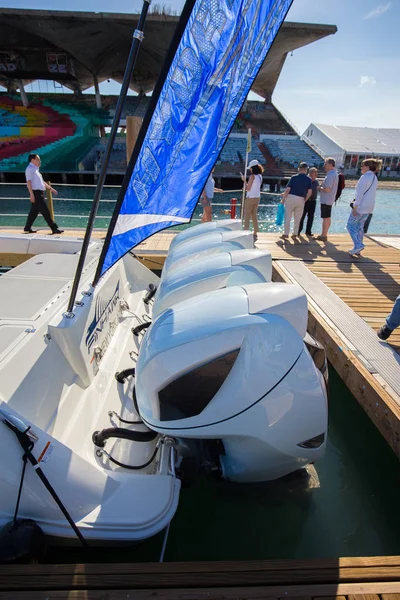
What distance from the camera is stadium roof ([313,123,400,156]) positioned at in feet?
133

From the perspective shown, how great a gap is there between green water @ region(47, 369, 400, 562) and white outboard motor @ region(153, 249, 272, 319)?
49.6 inches

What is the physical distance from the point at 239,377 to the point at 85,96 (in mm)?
48449

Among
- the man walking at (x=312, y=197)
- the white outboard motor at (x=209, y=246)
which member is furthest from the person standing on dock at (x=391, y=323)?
the man walking at (x=312, y=197)

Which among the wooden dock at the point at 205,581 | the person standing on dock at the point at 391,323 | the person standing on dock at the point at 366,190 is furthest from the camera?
the person standing on dock at the point at 366,190

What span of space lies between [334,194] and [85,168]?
28.3 meters

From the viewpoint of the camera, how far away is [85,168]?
2997 centimetres

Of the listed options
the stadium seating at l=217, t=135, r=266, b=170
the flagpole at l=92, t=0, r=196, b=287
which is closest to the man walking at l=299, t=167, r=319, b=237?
the flagpole at l=92, t=0, r=196, b=287

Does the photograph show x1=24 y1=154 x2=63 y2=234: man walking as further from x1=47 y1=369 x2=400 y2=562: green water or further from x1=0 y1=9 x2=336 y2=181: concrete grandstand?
x1=0 y1=9 x2=336 y2=181: concrete grandstand

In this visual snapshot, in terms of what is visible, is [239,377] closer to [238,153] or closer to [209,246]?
[209,246]

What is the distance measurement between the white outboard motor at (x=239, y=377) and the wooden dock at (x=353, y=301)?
1033 millimetres

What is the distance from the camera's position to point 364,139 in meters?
45.8

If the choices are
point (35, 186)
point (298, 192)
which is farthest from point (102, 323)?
point (298, 192)

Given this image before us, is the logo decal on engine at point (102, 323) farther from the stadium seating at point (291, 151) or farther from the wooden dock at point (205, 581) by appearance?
the stadium seating at point (291, 151)

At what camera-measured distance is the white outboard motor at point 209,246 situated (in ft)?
10.4
